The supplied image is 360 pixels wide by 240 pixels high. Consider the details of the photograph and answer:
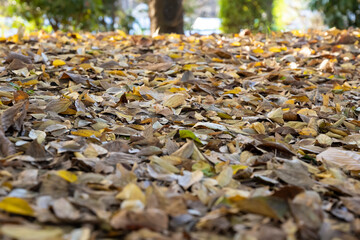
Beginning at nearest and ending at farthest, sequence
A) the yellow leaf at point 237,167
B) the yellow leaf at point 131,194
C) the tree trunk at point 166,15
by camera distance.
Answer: the yellow leaf at point 131,194
the yellow leaf at point 237,167
the tree trunk at point 166,15

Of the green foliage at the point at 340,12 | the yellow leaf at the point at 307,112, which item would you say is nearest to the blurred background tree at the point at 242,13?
the green foliage at the point at 340,12

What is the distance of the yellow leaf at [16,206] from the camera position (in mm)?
954

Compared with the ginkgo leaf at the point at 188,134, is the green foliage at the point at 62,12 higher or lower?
higher

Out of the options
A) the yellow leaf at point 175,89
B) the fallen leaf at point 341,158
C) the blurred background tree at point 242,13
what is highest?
the blurred background tree at point 242,13

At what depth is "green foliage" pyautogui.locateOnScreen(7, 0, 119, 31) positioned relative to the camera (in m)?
4.98

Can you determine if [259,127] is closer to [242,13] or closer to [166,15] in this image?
[166,15]

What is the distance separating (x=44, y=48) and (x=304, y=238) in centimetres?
230

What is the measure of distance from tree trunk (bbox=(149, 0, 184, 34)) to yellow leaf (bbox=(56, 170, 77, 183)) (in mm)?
3023

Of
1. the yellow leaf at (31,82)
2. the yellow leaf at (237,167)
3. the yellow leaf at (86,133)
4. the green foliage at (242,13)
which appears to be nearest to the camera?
the yellow leaf at (237,167)

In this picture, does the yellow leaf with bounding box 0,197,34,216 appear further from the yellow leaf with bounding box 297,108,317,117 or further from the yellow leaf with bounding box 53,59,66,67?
the yellow leaf with bounding box 53,59,66,67

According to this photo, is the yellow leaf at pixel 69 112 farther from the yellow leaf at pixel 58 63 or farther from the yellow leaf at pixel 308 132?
the yellow leaf at pixel 308 132

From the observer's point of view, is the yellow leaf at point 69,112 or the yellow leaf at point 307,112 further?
the yellow leaf at point 307,112

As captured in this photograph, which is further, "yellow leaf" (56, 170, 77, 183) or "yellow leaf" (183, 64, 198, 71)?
"yellow leaf" (183, 64, 198, 71)

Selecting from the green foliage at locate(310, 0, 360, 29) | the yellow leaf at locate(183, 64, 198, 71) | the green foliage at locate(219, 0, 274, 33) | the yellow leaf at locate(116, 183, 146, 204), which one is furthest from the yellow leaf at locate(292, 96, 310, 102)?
the green foliage at locate(219, 0, 274, 33)
